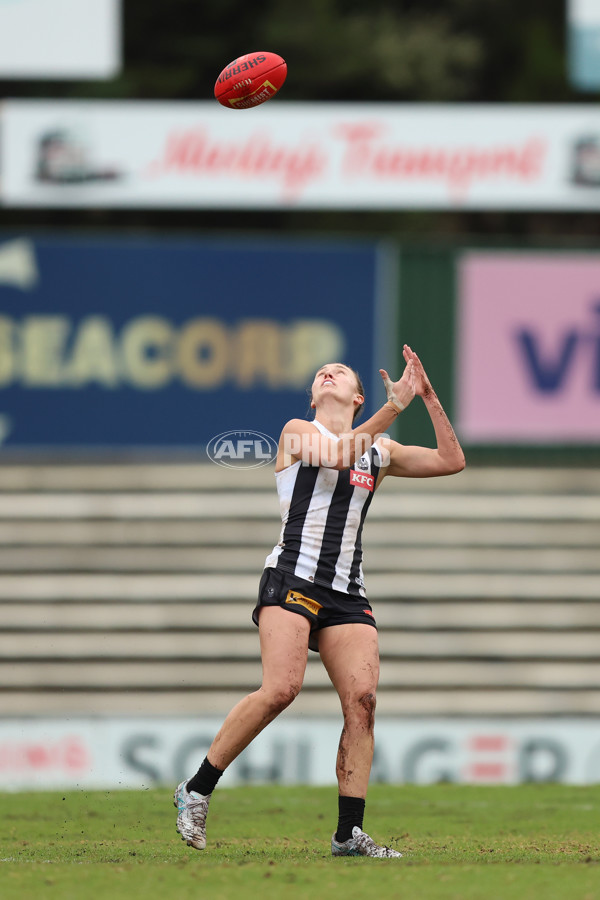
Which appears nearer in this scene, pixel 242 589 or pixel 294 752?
pixel 294 752

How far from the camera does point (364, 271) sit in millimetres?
14312

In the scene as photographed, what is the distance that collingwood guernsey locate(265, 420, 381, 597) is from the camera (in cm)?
583

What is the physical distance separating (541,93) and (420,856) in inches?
671

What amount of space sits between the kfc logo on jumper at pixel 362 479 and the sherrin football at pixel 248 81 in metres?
2.76

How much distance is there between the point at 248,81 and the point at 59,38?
22.2 feet

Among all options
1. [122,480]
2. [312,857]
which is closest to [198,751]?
[122,480]

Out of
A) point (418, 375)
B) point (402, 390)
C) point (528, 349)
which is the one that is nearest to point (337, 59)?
point (528, 349)

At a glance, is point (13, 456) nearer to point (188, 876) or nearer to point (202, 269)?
point (202, 269)

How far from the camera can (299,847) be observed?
6297 mm

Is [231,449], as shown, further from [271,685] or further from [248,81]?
[271,685]

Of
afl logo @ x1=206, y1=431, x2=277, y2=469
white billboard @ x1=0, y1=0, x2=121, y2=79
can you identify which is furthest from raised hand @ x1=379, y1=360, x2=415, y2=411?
white billboard @ x1=0, y1=0, x2=121, y2=79

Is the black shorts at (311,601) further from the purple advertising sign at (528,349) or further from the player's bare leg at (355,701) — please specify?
the purple advertising sign at (528,349)

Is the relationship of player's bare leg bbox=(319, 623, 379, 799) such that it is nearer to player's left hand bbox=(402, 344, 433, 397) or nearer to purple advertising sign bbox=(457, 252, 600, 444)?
player's left hand bbox=(402, 344, 433, 397)

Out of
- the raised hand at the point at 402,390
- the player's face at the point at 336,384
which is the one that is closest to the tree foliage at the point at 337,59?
the player's face at the point at 336,384
